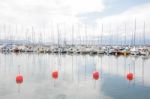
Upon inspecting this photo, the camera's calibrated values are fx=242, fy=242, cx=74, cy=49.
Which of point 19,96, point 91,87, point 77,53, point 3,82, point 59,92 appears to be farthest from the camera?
point 77,53

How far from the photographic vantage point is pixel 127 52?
8462 centimetres

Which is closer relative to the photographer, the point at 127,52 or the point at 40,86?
the point at 40,86

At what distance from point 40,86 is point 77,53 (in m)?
58.1

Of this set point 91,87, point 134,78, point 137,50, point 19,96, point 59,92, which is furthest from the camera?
point 137,50

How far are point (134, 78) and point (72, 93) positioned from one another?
14955 mm

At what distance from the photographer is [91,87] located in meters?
34.7

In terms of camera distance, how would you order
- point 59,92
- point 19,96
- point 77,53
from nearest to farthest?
point 19,96, point 59,92, point 77,53

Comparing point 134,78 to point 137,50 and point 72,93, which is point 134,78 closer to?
point 72,93

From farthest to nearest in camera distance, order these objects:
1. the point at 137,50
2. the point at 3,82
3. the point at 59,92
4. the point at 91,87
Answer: the point at 137,50 < the point at 3,82 < the point at 91,87 < the point at 59,92

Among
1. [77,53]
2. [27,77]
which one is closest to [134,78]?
[27,77]

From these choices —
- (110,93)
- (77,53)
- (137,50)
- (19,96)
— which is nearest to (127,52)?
(137,50)

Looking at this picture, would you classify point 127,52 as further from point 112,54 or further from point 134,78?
point 134,78

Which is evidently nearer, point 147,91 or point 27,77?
point 147,91

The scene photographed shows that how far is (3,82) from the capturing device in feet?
125
